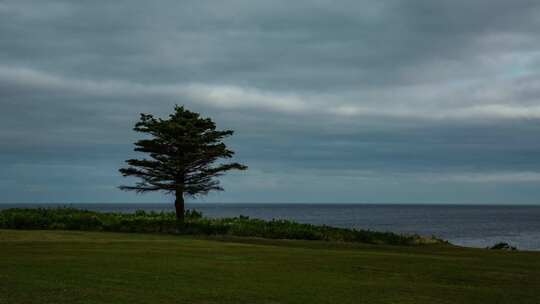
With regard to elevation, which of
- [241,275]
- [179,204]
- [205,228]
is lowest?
[241,275]

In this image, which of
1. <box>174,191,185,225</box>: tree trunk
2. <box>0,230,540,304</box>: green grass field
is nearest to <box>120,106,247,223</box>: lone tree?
<box>174,191,185,225</box>: tree trunk

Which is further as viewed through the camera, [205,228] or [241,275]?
[205,228]

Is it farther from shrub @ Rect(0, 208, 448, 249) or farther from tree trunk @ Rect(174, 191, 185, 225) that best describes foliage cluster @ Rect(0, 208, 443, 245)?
tree trunk @ Rect(174, 191, 185, 225)

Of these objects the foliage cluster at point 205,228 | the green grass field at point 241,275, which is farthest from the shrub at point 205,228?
the green grass field at point 241,275

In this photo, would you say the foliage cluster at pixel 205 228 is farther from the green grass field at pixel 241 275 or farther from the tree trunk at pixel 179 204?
the green grass field at pixel 241 275

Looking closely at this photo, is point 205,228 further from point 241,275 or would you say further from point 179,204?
point 241,275

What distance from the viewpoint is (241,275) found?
68.9 ft

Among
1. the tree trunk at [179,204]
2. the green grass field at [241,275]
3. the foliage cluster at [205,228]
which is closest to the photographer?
the green grass field at [241,275]

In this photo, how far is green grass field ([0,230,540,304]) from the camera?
55.5 ft

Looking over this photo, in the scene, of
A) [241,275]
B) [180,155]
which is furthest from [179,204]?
[241,275]

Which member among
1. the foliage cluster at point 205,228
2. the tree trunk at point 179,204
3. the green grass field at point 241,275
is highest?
the tree trunk at point 179,204

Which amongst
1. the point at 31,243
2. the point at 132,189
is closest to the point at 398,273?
the point at 31,243

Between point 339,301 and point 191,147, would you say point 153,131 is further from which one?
point 339,301

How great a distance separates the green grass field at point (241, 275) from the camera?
16922 millimetres
